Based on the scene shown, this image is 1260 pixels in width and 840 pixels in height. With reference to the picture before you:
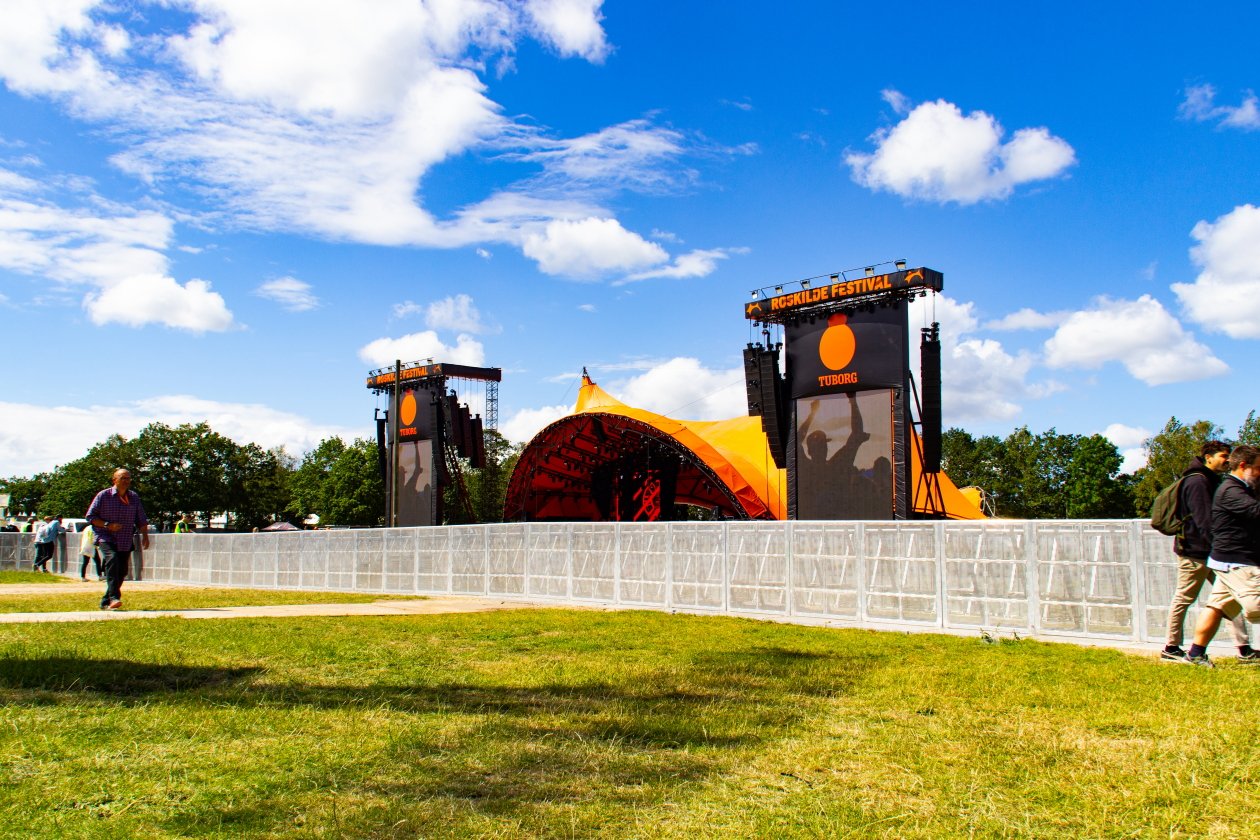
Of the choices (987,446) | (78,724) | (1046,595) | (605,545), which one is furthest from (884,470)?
(987,446)

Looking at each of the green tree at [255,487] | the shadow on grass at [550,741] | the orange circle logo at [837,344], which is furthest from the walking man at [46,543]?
the green tree at [255,487]

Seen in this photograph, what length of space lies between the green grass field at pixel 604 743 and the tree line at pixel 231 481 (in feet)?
208

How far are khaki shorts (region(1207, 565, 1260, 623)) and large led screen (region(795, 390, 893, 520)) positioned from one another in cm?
2314

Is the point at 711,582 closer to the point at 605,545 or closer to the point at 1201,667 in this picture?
the point at 605,545

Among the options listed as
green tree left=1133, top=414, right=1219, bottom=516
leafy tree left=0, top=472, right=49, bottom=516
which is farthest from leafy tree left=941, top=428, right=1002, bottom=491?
leafy tree left=0, top=472, right=49, bottom=516

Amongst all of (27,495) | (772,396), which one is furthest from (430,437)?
(27,495)

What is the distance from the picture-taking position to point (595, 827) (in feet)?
11.0

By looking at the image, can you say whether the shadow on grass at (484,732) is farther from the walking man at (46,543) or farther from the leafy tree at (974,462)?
the leafy tree at (974,462)

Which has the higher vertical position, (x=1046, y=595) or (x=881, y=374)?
(x=881, y=374)

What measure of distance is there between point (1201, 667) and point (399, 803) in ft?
21.6

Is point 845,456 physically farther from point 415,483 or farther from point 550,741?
point 550,741

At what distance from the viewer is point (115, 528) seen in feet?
37.4

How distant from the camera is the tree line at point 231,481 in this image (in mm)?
75500

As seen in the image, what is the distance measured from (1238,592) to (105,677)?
26.4ft
